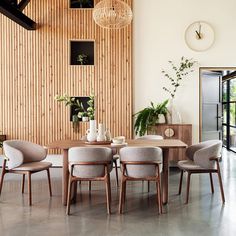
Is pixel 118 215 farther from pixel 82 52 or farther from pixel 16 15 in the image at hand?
pixel 82 52

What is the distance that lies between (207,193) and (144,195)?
97cm

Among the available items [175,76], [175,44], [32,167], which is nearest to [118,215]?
[32,167]

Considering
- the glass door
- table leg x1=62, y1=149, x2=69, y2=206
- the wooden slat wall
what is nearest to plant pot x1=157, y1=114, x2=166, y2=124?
the wooden slat wall

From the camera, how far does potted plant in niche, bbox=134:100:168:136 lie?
21.2 feet

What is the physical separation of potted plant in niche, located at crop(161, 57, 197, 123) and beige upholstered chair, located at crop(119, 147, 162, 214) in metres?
3.09

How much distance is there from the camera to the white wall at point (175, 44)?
6.85 meters

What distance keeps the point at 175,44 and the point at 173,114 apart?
154 cm

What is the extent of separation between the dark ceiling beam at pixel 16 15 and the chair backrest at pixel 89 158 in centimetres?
295

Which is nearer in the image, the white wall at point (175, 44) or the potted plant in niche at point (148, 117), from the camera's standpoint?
the potted plant in niche at point (148, 117)

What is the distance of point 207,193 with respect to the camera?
4.81 m

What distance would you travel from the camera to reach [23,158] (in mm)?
4504

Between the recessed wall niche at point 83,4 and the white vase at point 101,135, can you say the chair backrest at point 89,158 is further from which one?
the recessed wall niche at point 83,4

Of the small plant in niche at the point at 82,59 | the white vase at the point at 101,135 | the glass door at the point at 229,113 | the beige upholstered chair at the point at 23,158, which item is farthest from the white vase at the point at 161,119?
the glass door at the point at 229,113

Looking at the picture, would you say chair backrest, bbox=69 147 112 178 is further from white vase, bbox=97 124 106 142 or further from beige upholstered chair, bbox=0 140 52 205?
beige upholstered chair, bbox=0 140 52 205
